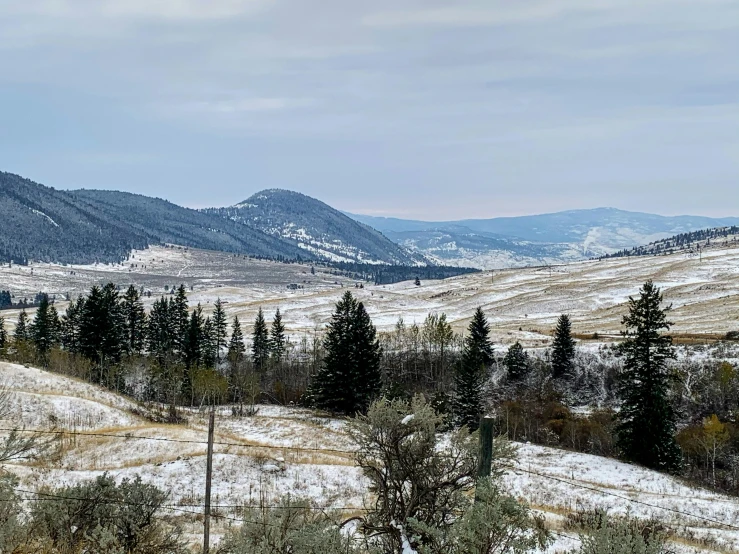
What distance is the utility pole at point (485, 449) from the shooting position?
11656 millimetres

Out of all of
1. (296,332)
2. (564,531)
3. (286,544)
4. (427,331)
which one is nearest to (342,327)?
(427,331)

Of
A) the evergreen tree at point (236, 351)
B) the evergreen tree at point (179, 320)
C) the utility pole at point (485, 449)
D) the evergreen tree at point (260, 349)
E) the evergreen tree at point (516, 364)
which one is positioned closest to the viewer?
the utility pole at point (485, 449)

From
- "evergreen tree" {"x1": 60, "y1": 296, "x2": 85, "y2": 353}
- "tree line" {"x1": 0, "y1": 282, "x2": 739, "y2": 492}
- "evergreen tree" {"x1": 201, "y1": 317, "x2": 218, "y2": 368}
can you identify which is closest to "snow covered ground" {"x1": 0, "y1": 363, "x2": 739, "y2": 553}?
"tree line" {"x1": 0, "y1": 282, "x2": 739, "y2": 492}

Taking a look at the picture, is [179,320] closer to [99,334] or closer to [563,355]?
[99,334]

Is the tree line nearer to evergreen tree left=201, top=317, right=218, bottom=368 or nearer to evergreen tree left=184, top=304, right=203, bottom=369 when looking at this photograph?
evergreen tree left=184, top=304, right=203, bottom=369

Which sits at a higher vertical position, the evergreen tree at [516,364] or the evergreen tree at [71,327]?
the evergreen tree at [71,327]

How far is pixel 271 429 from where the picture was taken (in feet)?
161

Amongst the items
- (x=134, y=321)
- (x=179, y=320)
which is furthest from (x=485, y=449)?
(x=134, y=321)

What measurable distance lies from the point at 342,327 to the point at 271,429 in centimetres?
2143

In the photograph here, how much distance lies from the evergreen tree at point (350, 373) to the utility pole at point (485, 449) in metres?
53.8

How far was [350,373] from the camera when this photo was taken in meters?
65.6

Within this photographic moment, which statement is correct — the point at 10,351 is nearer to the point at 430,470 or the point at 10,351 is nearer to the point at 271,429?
the point at 271,429

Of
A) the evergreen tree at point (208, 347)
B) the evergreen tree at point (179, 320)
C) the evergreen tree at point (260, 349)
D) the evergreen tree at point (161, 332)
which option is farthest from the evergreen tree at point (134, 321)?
the evergreen tree at point (260, 349)

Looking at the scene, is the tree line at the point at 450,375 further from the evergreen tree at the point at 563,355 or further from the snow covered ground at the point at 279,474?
the snow covered ground at the point at 279,474
